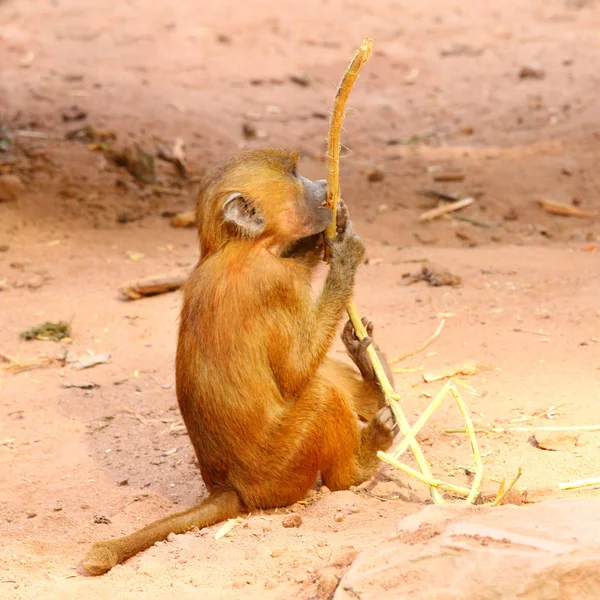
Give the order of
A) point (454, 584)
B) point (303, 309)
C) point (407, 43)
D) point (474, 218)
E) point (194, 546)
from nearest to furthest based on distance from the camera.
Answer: point (454, 584) < point (194, 546) < point (303, 309) < point (474, 218) < point (407, 43)

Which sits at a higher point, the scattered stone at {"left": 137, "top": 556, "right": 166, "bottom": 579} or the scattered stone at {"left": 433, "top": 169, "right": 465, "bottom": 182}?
the scattered stone at {"left": 433, "top": 169, "right": 465, "bottom": 182}

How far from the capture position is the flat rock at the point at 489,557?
2.55 m

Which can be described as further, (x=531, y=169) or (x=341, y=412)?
(x=531, y=169)

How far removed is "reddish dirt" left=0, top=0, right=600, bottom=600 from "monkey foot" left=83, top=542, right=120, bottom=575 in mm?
55

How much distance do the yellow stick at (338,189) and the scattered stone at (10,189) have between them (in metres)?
5.70

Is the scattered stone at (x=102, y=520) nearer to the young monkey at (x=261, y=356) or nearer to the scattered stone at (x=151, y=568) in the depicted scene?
the young monkey at (x=261, y=356)

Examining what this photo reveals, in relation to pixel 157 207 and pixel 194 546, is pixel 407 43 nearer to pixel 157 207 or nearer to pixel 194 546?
pixel 157 207

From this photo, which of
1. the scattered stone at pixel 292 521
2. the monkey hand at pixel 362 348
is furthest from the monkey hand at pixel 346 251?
the scattered stone at pixel 292 521

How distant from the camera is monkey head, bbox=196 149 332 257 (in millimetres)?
4188

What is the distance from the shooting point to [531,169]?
30.7ft

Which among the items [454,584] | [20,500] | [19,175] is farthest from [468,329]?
[19,175]

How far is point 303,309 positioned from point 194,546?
3.79ft

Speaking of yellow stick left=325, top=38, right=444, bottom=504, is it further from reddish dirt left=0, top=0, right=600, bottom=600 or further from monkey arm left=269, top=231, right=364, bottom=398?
reddish dirt left=0, top=0, right=600, bottom=600

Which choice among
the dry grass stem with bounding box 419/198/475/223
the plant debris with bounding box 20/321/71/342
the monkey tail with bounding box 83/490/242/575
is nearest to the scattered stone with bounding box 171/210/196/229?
the dry grass stem with bounding box 419/198/475/223
